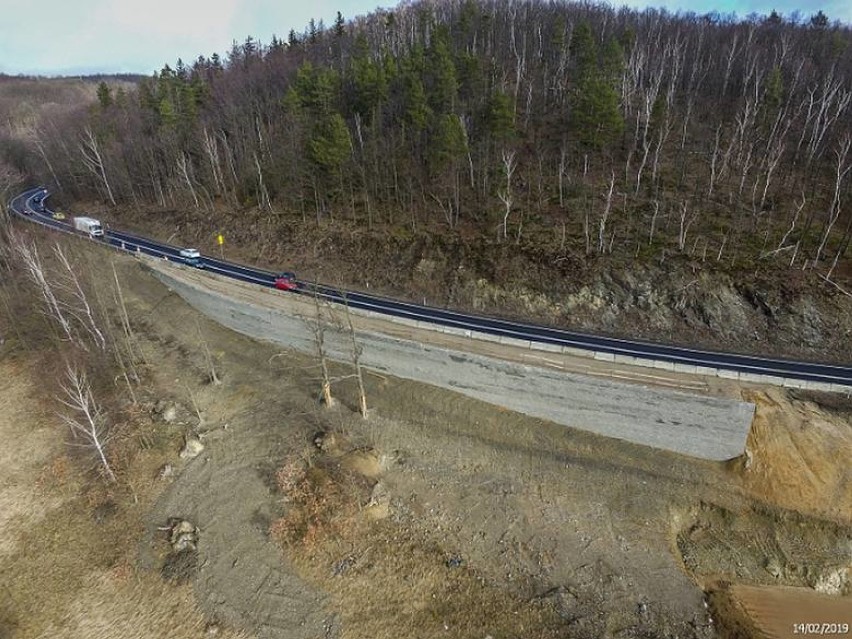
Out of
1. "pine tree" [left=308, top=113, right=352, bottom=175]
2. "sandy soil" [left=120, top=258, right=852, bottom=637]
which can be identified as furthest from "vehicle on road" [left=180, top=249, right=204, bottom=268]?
"sandy soil" [left=120, top=258, right=852, bottom=637]

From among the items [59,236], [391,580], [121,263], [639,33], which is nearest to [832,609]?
[391,580]

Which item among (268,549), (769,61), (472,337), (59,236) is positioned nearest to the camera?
(268,549)

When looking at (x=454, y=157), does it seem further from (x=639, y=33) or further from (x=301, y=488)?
(x=639, y=33)

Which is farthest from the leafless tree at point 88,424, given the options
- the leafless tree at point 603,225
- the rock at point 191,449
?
the leafless tree at point 603,225

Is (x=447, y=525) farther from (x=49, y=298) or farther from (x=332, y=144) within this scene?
(x=332, y=144)

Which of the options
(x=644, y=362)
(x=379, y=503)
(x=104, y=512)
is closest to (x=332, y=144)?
(x=379, y=503)

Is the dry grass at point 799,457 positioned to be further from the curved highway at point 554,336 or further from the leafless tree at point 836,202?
the leafless tree at point 836,202
